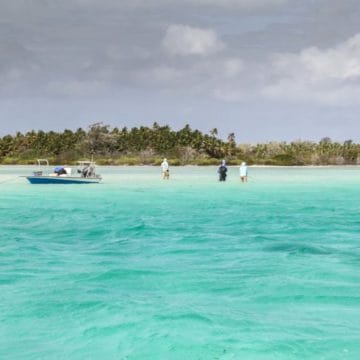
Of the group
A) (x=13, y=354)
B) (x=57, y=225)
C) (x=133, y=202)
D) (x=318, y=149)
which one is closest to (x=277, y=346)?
(x=13, y=354)

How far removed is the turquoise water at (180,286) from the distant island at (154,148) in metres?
69.7

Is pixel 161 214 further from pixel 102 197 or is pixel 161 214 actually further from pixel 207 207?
pixel 102 197

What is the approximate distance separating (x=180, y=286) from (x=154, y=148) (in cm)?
8532

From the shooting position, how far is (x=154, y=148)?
96.1 meters

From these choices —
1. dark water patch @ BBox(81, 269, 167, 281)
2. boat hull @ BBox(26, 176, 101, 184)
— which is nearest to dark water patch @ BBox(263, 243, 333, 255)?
dark water patch @ BBox(81, 269, 167, 281)

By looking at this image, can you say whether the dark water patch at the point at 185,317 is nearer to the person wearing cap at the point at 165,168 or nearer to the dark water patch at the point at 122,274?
the dark water patch at the point at 122,274

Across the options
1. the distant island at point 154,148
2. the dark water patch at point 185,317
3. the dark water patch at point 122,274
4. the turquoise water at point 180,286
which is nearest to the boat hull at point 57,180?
the turquoise water at point 180,286

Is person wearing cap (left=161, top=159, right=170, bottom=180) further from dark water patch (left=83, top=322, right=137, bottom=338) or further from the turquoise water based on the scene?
dark water patch (left=83, top=322, right=137, bottom=338)

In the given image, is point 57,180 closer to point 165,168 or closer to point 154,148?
point 165,168

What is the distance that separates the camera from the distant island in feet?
301

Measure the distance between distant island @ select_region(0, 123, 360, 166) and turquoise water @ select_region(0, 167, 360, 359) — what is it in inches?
2745

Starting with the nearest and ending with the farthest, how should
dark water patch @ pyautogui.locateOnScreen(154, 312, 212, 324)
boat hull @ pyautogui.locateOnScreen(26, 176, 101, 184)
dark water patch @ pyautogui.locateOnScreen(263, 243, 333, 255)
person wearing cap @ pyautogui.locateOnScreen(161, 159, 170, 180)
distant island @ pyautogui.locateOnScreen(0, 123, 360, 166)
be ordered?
dark water patch @ pyautogui.locateOnScreen(154, 312, 212, 324), dark water patch @ pyautogui.locateOnScreen(263, 243, 333, 255), boat hull @ pyautogui.locateOnScreen(26, 176, 101, 184), person wearing cap @ pyautogui.locateOnScreen(161, 159, 170, 180), distant island @ pyautogui.locateOnScreen(0, 123, 360, 166)

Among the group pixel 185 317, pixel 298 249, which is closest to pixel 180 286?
pixel 185 317

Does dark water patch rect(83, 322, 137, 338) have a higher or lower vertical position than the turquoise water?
lower
